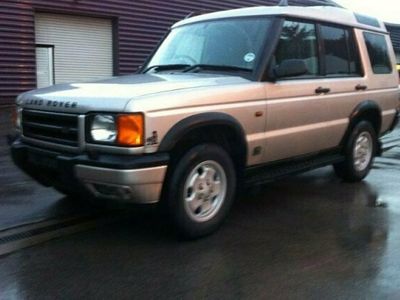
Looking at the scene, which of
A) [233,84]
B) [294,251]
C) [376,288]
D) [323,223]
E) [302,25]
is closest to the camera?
[376,288]

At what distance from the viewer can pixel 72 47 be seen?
54.5 ft

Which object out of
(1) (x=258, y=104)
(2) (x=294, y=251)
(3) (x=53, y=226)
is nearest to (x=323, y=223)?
(2) (x=294, y=251)

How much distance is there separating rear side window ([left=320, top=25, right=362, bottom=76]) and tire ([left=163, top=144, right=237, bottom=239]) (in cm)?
208

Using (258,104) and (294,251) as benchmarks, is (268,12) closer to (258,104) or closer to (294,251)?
(258,104)

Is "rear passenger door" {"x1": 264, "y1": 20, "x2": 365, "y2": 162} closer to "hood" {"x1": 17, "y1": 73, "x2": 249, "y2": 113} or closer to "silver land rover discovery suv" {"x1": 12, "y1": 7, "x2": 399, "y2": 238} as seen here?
"silver land rover discovery suv" {"x1": 12, "y1": 7, "x2": 399, "y2": 238}

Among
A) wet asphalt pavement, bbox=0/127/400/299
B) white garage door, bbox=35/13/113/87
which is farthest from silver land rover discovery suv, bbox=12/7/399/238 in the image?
white garage door, bbox=35/13/113/87

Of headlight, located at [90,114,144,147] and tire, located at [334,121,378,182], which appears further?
tire, located at [334,121,378,182]

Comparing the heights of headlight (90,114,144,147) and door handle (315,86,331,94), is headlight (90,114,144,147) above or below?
below

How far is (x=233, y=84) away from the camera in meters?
5.03

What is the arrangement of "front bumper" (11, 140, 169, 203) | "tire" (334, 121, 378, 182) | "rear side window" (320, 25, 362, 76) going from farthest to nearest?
1. "tire" (334, 121, 378, 182)
2. "rear side window" (320, 25, 362, 76)
3. "front bumper" (11, 140, 169, 203)

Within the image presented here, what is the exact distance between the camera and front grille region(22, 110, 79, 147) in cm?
453

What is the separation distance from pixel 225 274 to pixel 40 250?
60.8 inches

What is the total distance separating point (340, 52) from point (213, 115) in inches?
99.8

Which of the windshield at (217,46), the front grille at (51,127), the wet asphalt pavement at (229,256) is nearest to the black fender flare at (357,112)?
the wet asphalt pavement at (229,256)
